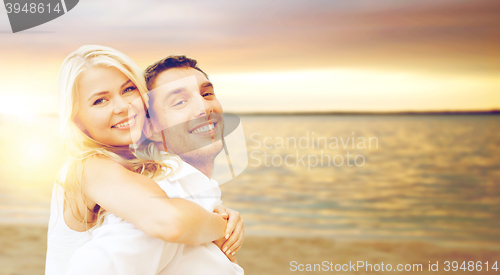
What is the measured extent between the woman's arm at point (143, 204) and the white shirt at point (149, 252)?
0.23ft

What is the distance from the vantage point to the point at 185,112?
3.71 ft

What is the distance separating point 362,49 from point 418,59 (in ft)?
2.77

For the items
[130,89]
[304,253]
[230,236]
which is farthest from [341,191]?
[130,89]

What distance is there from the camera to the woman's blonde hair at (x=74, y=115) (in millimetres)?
985

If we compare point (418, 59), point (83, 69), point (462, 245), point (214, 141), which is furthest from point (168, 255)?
point (418, 59)

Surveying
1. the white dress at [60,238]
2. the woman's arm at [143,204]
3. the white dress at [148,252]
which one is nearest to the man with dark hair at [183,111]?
the white dress at [148,252]

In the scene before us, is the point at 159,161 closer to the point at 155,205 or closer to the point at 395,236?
the point at 155,205

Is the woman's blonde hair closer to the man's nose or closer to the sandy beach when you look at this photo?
the man's nose

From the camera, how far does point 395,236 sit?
3893 millimetres

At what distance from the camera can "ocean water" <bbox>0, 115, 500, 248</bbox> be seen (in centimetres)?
397

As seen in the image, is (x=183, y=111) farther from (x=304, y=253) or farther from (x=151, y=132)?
(x=304, y=253)

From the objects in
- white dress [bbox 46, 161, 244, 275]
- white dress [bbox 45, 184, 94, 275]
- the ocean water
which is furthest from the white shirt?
the ocean water

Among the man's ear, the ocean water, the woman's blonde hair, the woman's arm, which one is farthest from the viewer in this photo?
the ocean water

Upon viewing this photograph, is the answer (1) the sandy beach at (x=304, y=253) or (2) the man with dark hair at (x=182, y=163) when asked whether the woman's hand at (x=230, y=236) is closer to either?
(2) the man with dark hair at (x=182, y=163)
